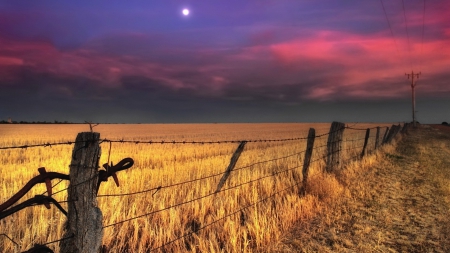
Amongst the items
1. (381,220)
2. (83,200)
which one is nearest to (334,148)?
(381,220)

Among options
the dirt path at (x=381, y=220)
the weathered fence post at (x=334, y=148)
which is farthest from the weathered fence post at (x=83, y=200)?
the weathered fence post at (x=334, y=148)

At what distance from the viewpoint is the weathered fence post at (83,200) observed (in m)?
2.91

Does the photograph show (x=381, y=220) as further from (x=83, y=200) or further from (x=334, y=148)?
(x=83, y=200)

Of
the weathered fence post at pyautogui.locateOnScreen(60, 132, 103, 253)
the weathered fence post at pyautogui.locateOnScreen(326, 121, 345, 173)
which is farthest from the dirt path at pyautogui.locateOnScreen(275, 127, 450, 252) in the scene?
the weathered fence post at pyautogui.locateOnScreen(60, 132, 103, 253)

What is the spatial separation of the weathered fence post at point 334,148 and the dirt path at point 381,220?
717 mm

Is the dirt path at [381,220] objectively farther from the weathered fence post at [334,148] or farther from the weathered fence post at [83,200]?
the weathered fence post at [83,200]

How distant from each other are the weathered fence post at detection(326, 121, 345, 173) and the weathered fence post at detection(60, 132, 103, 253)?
871 cm

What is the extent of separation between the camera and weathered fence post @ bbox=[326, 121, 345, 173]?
10.6 m

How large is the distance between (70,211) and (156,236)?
2.34 metres

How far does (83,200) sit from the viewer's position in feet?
9.60

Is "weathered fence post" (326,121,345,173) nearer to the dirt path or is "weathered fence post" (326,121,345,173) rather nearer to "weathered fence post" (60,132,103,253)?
the dirt path

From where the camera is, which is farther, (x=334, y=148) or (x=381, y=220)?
(x=334, y=148)

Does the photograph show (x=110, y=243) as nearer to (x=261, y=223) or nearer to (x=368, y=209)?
(x=261, y=223)

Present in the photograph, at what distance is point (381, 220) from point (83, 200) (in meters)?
5.69
